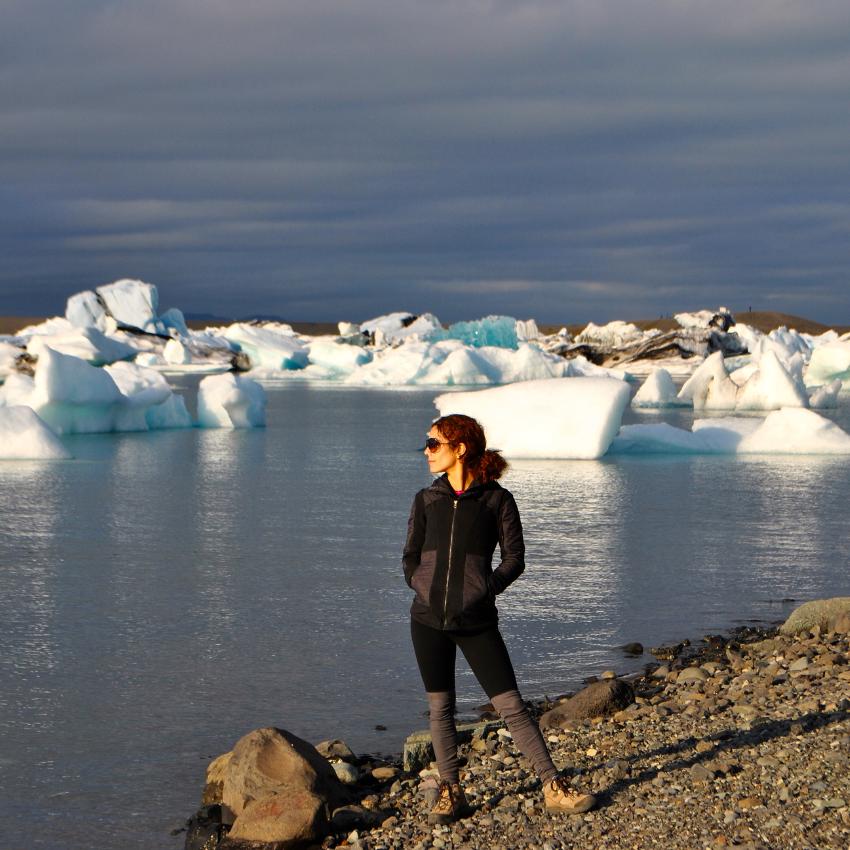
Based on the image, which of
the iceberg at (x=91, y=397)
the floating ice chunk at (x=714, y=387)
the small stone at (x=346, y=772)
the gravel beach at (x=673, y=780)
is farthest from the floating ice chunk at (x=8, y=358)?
the small stone at (x=346, y=772)

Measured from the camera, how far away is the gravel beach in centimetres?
347

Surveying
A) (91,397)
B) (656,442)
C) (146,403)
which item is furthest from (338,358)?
(656,442)

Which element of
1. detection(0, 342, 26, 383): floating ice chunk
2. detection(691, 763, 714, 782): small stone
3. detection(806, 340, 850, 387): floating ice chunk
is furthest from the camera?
detection(806, 340, 850, 387): floating ice chunk

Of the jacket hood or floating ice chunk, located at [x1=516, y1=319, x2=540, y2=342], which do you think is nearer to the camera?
the jacket hood

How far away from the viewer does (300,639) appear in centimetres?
639

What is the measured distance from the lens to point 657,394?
30.4m

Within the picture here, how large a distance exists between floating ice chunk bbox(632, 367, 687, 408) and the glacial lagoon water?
15.1 m

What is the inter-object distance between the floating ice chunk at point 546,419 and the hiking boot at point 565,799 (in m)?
12.1

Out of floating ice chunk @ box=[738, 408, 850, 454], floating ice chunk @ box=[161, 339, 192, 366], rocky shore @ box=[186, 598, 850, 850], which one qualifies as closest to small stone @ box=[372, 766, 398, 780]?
rocky shore @ box=[186, 598, 850, 850]

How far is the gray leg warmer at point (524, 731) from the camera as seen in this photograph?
3588 millimetres

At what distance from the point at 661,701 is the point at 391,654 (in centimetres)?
153

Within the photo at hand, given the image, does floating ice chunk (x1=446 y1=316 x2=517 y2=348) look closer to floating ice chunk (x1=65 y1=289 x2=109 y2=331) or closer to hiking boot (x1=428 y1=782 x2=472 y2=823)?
floating ice chunk (x1=65 y1=289 x2=109 y2=331)

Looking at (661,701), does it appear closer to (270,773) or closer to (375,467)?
(270,773)

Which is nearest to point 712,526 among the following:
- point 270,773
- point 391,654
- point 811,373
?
point 391,654
